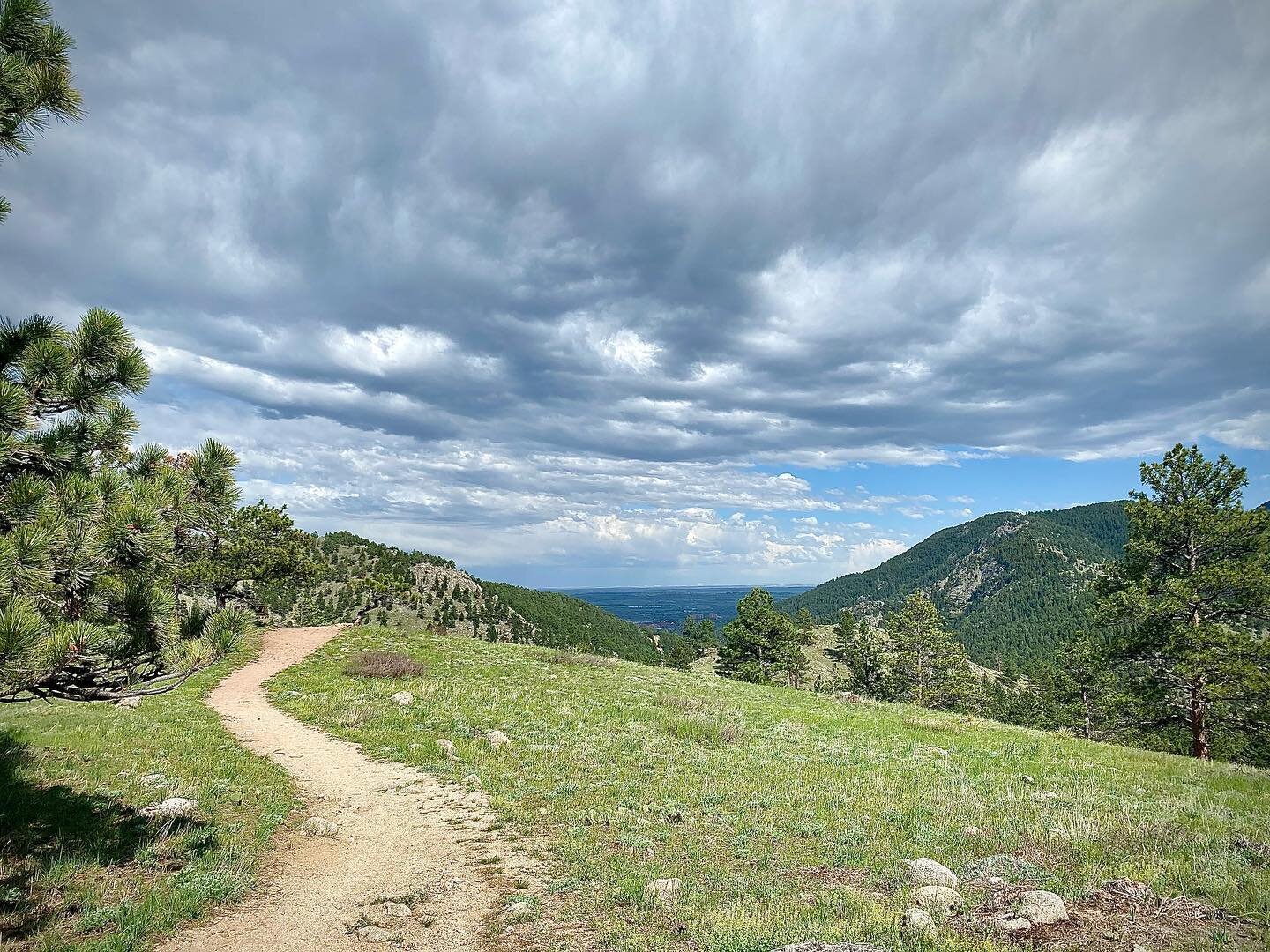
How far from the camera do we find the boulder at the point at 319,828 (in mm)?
11248

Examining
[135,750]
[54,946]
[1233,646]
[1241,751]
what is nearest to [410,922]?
[54,946]

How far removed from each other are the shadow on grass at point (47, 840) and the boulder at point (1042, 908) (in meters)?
12.4

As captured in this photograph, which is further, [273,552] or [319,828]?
[273,552]

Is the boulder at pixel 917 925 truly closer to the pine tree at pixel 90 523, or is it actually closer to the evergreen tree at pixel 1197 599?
the pine tree at pixel 90 523

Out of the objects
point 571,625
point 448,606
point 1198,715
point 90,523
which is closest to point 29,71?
point 90,523

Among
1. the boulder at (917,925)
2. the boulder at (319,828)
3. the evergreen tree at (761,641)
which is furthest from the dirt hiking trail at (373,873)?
the evergreen tree at (761,641)

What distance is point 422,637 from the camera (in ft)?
128

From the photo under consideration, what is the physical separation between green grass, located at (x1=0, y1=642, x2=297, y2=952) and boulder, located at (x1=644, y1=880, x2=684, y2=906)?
607 cm

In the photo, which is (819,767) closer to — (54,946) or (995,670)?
(54,946)

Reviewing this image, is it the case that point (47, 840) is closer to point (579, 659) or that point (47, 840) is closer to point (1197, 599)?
point (579, 659)

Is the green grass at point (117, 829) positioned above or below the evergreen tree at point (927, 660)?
above

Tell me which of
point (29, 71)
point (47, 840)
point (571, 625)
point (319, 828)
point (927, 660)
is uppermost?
point (29, 71)

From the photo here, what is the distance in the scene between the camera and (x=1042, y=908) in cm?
752

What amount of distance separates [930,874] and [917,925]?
6.60 ft
